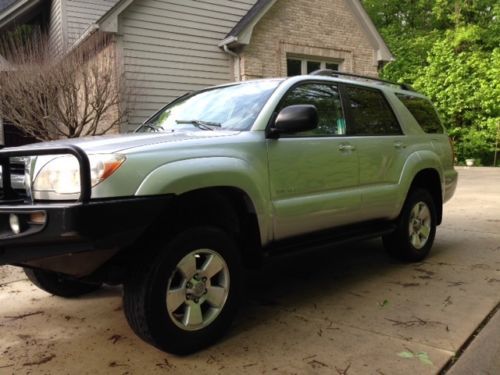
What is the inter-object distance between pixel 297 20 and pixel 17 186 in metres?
11.7

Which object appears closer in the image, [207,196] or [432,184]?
[207,196]

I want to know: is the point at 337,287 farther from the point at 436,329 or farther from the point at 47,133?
the point at 47,133

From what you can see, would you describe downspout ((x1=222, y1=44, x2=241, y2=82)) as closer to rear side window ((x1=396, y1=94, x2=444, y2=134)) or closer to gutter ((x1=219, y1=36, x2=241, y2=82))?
gutter ((x1=219, y1=36, x2=241, y2=82))

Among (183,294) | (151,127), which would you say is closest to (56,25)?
(151,127)

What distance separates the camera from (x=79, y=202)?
261cm

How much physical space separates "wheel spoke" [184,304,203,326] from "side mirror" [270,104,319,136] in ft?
4.36

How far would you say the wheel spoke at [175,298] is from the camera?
2982 mm

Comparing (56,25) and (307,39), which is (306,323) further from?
(56,25)

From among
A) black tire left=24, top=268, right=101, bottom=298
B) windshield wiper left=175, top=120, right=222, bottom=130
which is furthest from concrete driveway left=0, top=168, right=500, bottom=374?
windshield wiper left=175, top=120, right=222, bottom=130

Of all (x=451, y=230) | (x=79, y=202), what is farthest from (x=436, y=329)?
(x=451, y=230)

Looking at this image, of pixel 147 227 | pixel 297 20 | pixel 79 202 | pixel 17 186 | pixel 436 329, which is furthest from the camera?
pixel 297 20

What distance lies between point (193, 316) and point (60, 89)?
789 centimetres

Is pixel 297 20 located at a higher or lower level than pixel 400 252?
higher

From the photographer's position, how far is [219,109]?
410 cm
